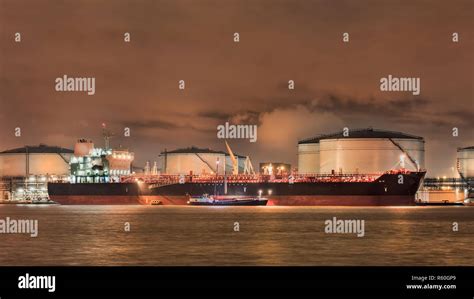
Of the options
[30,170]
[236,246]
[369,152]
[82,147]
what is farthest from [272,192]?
[236,246]

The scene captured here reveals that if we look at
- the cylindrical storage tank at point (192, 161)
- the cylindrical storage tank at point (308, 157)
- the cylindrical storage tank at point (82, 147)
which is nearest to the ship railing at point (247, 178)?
the cylindrical storage tank at point (82, 147)

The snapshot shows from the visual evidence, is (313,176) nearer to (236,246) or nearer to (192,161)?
(192,161)

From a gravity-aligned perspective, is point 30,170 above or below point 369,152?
below

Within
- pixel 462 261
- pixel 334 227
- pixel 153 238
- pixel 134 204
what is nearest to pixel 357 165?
pixel 134 204

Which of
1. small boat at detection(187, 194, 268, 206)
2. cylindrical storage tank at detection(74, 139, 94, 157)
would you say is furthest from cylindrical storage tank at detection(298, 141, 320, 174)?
cylindrical storage tank at detection(74, 139, 94, 157)

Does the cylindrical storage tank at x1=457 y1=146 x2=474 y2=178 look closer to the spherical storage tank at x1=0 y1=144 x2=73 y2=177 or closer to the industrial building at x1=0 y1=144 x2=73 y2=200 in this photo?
the industrial building at x1=0 y1=144 x2=73 y2=200
